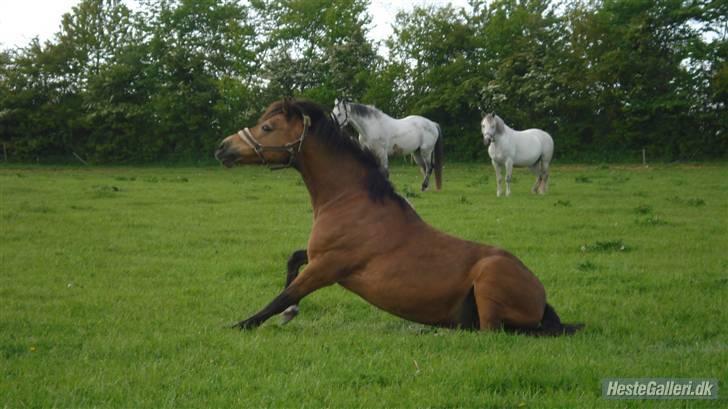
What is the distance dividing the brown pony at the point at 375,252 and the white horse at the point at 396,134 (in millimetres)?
12950

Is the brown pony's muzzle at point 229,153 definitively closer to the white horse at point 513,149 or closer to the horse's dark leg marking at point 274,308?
the horse's dark leg marking at point 274,308

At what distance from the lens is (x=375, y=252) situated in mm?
6082

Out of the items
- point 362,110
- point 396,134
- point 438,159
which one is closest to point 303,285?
point 362,110

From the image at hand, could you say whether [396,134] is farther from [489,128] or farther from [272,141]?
[272,141]

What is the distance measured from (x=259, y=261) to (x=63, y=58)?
4211 cm

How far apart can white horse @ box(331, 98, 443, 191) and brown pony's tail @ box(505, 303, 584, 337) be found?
1345 cm

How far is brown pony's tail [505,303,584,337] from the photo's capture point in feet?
19.6

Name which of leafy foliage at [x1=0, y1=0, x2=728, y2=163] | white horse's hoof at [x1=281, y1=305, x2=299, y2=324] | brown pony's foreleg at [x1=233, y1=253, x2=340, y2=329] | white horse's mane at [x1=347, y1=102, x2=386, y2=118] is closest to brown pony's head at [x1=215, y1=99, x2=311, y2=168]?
brown pony's foreleg at [x1=233, y1=253, x2=340, y2=329]

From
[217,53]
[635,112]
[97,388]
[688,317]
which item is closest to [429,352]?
[97,388]

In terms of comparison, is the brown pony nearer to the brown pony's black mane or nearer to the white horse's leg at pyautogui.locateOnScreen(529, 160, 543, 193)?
the brown pony's black mane

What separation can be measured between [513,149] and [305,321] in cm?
1519

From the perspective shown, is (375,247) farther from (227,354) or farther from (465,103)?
(465,103)

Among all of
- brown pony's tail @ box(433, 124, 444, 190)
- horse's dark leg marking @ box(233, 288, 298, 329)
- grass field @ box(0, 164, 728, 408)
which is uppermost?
brown pony's tail @ box(433, 124, 444, 190)

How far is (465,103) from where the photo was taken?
43375 millimetres
